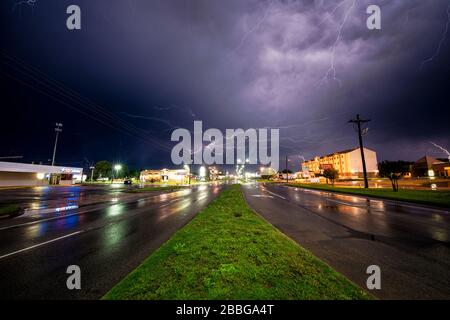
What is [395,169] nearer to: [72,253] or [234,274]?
[234,274]

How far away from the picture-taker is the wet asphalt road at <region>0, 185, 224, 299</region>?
3738mm

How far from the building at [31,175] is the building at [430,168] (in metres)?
120

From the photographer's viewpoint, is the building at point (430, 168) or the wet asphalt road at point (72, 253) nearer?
the wet asphalt road at point (72, 253)


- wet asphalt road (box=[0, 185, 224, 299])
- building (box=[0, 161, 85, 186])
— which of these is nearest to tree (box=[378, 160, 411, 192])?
wet asphalt road (box=[0, 185, 224, 299])

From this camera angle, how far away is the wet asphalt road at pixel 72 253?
3.74 metres

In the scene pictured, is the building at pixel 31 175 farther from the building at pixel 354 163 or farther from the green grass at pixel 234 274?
the building at pixel 354 163

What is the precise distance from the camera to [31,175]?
48.4 meters

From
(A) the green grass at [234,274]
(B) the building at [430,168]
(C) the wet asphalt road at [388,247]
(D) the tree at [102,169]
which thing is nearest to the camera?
(A) the green grass at [234,274]

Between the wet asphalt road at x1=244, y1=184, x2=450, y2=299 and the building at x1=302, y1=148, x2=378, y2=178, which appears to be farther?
the building at x1=302, y1=148, x2=378, y2=178

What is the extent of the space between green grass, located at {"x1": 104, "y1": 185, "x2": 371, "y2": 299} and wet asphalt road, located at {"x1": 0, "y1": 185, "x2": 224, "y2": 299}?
2.66ft

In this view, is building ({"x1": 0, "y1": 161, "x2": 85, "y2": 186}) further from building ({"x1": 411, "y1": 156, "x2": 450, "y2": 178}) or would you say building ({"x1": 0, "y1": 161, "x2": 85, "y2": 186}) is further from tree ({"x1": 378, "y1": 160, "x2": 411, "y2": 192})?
building ({"x1": 411, "y1": 156, "x2": 450, "y2": 178})

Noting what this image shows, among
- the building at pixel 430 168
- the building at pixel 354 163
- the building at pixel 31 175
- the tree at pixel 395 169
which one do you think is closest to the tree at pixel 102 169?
the building at pixel 31 175
